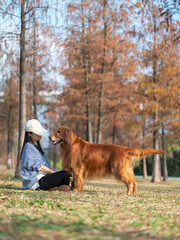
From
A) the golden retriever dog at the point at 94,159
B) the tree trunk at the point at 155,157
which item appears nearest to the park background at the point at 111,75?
the tree trunk at the point at 155,157

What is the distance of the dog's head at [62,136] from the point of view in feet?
23.5

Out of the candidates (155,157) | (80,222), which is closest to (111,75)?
(155,157)

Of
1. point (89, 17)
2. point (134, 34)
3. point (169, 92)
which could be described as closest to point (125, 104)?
point (169, 92)

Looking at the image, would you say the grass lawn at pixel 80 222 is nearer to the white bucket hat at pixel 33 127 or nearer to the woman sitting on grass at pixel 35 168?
the woman sitting on grass at pixel 35 168

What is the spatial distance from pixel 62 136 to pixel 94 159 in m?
0.89

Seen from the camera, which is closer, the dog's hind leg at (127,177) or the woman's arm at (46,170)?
the woman's arm at (46,170)

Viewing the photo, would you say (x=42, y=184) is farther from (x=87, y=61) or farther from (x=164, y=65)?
(x=164, y=65)

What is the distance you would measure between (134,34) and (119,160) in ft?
34.1

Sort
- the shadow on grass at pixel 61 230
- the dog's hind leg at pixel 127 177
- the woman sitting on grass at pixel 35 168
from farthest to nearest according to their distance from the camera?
the dog's hind leg at pixel 127 177
the woman sitting on grass at pixel 35 168
the shadow on grass at pixel 61 230

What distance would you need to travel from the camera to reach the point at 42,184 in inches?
264

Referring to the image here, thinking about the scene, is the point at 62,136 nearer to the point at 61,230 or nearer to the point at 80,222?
the point at 80,222

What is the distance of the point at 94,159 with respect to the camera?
706 cm

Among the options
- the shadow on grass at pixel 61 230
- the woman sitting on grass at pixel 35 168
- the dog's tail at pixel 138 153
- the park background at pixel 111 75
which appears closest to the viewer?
the shadow on grass at pixel 61 230

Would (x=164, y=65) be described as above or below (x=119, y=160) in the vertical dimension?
above
